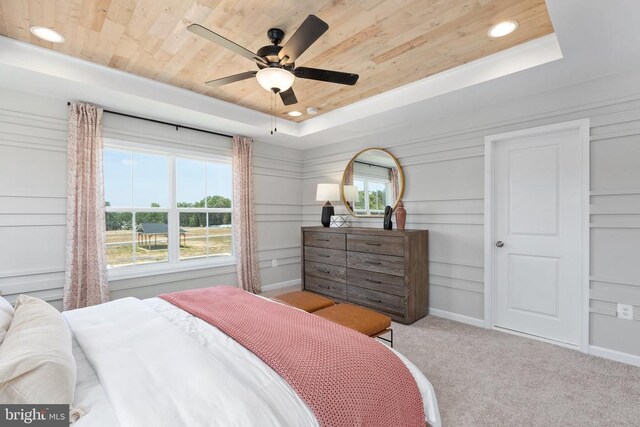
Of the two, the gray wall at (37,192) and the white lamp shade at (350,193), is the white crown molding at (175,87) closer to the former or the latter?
the gray wall at (37,192)

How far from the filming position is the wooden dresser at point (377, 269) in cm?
339

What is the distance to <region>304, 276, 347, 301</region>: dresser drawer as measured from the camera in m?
4.00

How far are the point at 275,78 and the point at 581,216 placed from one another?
2.93m

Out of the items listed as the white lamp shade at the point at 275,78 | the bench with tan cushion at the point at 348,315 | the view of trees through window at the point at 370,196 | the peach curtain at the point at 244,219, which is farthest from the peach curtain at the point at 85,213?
the view of trees through window at the point at 370,196

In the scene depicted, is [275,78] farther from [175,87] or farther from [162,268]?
[162,268]

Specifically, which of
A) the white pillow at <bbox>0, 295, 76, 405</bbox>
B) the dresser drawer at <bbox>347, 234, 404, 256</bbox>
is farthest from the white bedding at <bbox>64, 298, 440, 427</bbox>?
the dresser drawer at <bbox>347, 234, 404, 256</bbox>

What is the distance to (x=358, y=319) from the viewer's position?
94.5 inches

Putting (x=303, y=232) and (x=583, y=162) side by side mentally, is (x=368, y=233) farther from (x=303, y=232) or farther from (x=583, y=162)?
(x=583, y=162)

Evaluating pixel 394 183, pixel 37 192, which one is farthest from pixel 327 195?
pixel 37 192

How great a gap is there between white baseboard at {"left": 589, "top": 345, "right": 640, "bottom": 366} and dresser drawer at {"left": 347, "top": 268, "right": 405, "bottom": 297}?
1.69 m

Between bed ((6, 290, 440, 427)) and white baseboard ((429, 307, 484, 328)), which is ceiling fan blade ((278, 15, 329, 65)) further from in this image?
white baseboard ((429, 307, 484, 328))

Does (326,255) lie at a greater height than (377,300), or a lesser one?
greater

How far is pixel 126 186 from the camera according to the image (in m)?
3.64

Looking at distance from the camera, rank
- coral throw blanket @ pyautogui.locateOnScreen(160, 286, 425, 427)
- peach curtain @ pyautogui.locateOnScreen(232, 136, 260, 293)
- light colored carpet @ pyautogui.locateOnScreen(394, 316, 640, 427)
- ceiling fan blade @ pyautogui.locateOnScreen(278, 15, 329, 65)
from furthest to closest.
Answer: peach curtain @ pyautogui.locateOnScreen(232, 136, 260, 293)
light colored carpet @ pyautogui.locateOnScreen(394, 316, 640, 427)
ceiling fan blade @ pyautogui.locateOnScreen(278, 15, 329, 65)
coral throw blanket @ pyautogui.locateOnScreen(160, 286, 425, 427)
